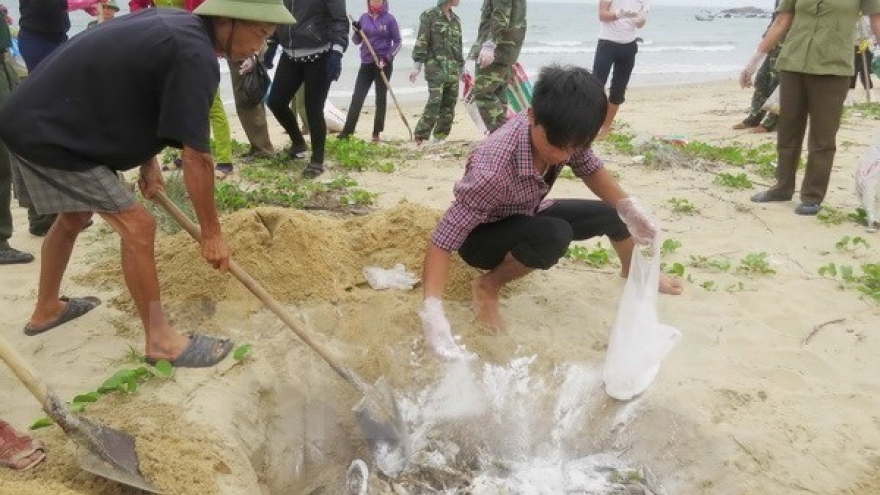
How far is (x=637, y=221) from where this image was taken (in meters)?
3.24

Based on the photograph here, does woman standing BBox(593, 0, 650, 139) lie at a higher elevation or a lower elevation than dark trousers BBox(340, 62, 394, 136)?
higher

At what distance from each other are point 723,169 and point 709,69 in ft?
56.7

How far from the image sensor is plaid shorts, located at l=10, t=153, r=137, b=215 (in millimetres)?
2621

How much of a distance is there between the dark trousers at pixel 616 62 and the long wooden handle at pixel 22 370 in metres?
5.98

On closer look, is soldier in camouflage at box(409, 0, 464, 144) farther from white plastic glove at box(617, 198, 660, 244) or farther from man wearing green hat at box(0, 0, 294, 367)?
man wearing green hat at box(0, 0, 294, 367)

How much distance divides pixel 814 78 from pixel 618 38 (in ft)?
7.68

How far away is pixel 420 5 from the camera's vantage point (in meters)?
39.5

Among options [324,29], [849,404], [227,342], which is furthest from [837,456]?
[324,29]

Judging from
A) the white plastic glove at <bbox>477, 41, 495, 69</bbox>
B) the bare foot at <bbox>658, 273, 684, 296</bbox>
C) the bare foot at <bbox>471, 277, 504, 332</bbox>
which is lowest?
the bare foot at <bbox>658, 273, 684, 296</bbox>

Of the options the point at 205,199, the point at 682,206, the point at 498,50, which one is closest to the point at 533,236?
the point at 205,199

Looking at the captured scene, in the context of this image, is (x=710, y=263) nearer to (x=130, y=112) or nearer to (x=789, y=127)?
Answer: (x=789, y=127)

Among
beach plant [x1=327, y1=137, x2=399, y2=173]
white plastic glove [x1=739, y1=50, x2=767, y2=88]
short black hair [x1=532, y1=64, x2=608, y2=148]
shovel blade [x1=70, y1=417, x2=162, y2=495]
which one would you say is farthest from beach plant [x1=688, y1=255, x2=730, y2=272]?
shovel blade [x1=70, y1=417, x2=162, y2=495]

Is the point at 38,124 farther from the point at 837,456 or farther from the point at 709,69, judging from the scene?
the point at 709,69

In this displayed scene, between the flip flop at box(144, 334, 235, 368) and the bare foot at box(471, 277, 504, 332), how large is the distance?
1138 mm
